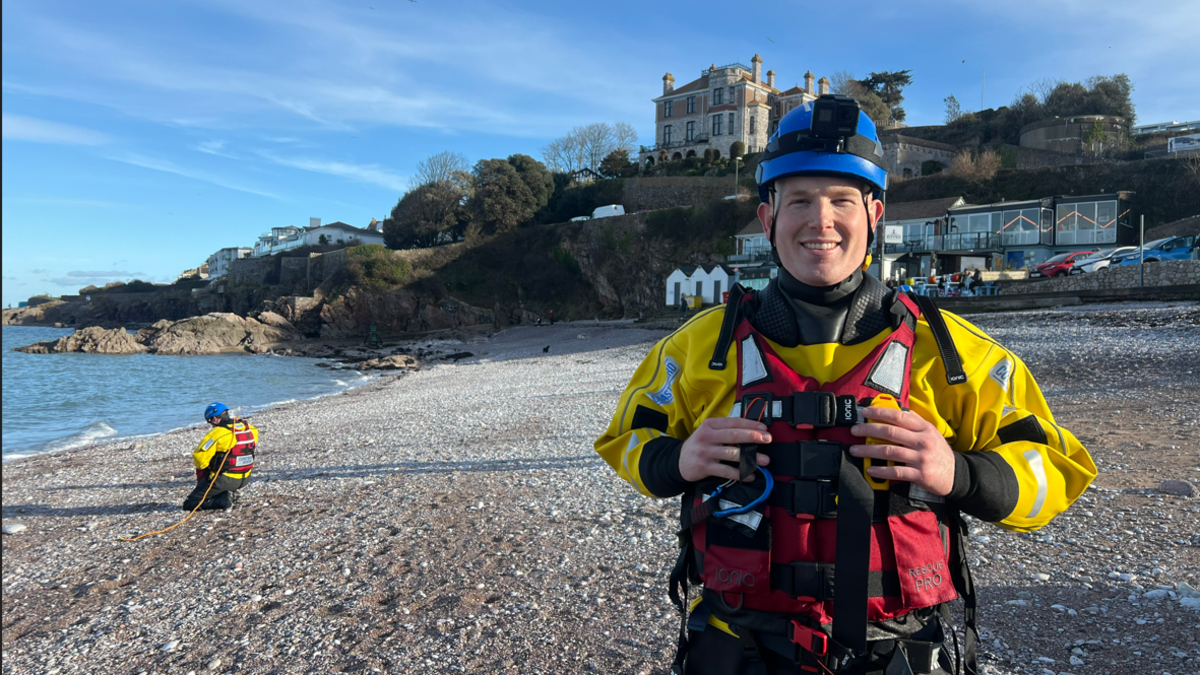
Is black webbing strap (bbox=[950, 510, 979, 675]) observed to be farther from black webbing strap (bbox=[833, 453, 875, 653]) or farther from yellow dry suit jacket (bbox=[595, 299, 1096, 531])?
black webbing strap (bbox=[833, 453, 875, 653])

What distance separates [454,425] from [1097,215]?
38.6 m

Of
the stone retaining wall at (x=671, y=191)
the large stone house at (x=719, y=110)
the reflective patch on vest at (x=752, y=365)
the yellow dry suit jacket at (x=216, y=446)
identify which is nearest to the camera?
the reflective patch on vest at (x=752, y=365)

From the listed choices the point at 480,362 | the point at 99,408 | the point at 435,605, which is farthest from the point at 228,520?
the point at 480,362

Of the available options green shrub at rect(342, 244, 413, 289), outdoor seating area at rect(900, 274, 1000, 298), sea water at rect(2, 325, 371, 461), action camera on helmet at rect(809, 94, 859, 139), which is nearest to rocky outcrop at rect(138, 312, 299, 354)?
sea water at rect(2, 325, 371, 461)

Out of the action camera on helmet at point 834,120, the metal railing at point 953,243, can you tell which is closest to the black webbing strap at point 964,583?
the action camera on helmet at point 834,120

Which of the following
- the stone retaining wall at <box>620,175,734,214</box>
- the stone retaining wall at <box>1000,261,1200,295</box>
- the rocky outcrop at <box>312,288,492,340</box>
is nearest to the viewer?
the stone retaining wall at <box>1000,261,1200,295</box>

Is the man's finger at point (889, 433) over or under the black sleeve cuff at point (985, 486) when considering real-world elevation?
over

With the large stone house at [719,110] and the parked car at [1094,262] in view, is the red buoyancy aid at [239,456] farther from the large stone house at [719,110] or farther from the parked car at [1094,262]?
the large stone house at [719,110]

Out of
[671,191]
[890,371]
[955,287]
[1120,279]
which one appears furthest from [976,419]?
[671,191]

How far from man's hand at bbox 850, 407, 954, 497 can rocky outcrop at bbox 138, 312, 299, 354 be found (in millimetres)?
49688

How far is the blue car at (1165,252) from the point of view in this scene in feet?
79.6

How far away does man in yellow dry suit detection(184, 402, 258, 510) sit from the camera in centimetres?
796

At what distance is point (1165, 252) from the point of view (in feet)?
82.1

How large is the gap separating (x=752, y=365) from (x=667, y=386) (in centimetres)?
33
